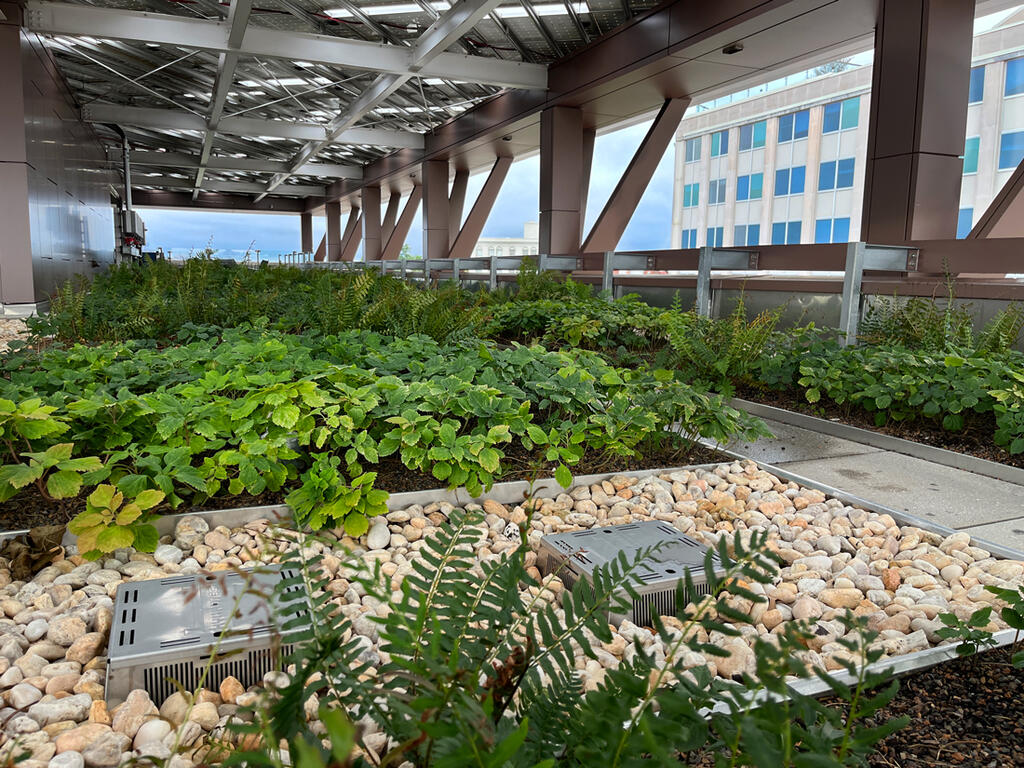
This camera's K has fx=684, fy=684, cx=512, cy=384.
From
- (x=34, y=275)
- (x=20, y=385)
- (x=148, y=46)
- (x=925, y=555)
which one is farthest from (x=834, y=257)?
(x=148, y=46)

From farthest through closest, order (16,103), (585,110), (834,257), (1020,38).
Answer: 1. (1020,38)
2. (585,110)
3. (16,103)
4. (834,257)

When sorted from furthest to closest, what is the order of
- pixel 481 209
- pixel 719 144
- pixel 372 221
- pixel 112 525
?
pixel 719 144 < pixel 372 221 < pixel 481 209 < pixel 112 525

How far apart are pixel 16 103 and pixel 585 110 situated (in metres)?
9.04

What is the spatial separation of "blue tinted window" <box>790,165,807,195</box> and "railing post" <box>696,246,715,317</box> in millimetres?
30283

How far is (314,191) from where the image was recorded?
28.5 metres

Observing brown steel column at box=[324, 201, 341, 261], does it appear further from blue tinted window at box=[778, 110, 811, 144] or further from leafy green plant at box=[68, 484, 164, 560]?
leafy green plant at box=[68, 484, 164, 560]

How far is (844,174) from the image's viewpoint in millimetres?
32219

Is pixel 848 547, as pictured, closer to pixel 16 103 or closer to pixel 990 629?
pixel 990 629

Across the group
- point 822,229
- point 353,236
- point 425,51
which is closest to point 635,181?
point 425,51

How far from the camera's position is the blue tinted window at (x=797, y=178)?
3353 cm

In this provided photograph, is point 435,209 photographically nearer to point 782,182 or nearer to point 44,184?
point 44,184

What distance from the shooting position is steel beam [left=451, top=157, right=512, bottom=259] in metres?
16.9

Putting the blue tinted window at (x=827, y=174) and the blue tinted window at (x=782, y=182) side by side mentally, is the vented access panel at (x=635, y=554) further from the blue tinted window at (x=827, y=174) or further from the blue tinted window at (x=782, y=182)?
the blue tinted window at (x=782, y=182)

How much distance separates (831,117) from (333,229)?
23.2 meters
